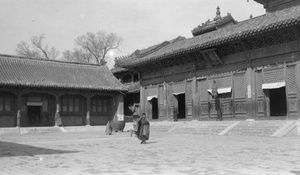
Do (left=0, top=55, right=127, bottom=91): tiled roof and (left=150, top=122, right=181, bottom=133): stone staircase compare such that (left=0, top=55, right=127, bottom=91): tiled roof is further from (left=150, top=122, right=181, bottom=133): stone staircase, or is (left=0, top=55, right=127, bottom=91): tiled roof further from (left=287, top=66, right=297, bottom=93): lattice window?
(left=287, top=66, right=297, bottom=93): lattice window

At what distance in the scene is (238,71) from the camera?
17312 mm

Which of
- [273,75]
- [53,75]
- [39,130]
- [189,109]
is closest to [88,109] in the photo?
[53,75]

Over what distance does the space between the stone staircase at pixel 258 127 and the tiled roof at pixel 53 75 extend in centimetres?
1355

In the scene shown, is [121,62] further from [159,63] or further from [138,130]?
[138,130]

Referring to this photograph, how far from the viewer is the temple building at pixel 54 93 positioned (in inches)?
926

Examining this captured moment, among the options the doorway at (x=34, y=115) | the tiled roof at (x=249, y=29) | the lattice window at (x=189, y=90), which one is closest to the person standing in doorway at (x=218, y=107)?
the lattice window at (x=189, y=90)

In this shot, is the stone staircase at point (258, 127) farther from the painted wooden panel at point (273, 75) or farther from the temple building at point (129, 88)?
the temple building at point (129, 88)

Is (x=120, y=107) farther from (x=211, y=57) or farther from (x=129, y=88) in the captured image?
(x=211, y=57)

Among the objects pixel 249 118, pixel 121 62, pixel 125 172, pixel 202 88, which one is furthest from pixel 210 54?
pixel 125 172

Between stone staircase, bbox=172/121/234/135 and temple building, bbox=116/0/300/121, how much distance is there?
936 mm

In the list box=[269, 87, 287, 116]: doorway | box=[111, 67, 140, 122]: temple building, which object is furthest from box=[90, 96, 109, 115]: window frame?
box=[269, 87, 287, 116]: doorway

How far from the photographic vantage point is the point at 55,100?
998 inches

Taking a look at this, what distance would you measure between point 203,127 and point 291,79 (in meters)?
4.82

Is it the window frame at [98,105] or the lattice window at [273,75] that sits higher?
the lattice window at [273,75]
